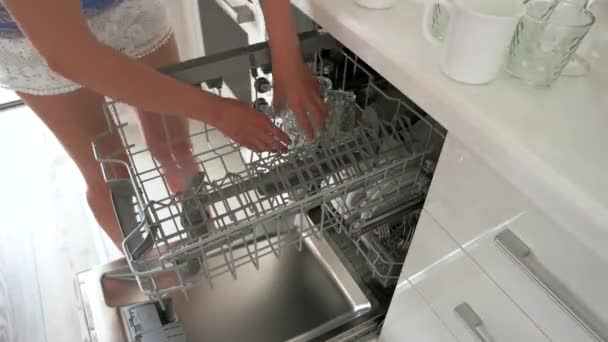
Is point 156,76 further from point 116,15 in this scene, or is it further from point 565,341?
point 565,341

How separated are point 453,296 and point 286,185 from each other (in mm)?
292

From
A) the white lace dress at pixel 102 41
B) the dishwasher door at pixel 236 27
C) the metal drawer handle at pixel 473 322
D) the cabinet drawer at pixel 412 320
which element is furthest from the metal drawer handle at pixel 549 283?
the white lace dress at pixel 102 41

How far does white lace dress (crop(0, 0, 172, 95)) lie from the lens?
0.84 m

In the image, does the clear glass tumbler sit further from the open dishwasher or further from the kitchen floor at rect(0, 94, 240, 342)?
the kitchen floor at rect(0, 94, 240, 342)

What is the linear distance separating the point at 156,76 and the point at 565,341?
23.7 inches

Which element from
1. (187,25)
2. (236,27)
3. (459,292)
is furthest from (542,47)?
(187,25)

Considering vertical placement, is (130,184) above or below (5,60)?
below

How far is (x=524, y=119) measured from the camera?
525 mm

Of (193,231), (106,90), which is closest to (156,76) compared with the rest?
(106,90)

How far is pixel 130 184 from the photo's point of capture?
71 centimetres

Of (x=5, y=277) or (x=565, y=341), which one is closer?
(x=565, y=341)

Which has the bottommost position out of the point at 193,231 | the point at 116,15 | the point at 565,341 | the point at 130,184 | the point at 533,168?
the point at 565,341

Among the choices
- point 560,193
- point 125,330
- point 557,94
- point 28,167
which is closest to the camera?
point 560,193

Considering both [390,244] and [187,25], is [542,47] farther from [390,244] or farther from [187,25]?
[187,25]
